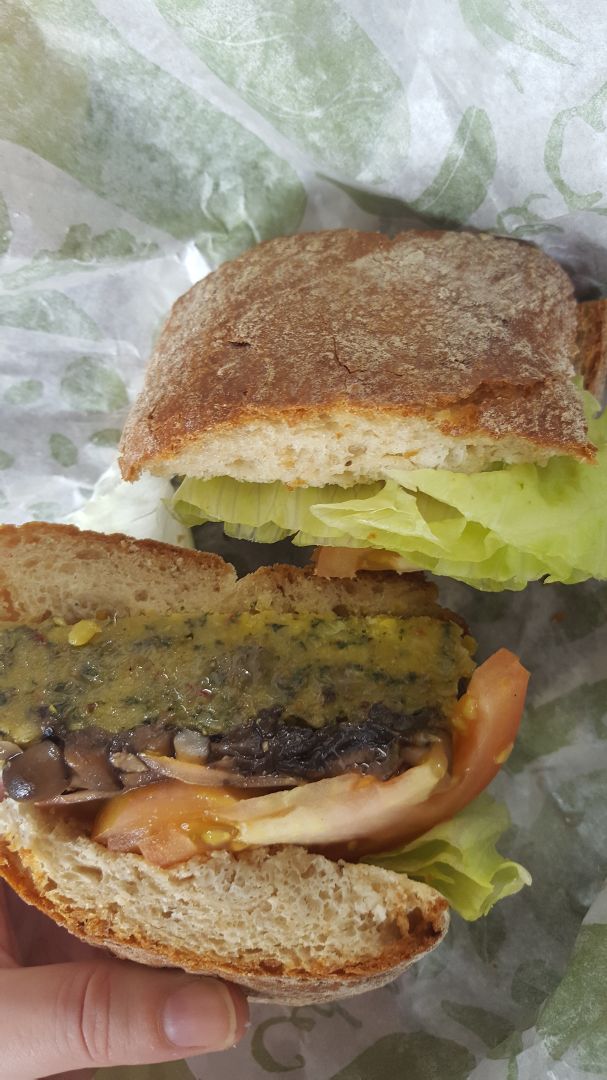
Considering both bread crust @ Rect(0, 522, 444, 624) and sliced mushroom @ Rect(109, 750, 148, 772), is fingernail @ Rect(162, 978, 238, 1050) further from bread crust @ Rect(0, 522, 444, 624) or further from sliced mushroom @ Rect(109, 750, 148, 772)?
bread crust @ Rect(0, 522, 444, 624)

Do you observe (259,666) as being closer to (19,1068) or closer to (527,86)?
(19,1068)

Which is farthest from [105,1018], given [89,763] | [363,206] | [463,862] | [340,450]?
[363,206]

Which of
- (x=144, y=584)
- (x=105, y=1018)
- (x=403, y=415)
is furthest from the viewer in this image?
(x=144, y=584)

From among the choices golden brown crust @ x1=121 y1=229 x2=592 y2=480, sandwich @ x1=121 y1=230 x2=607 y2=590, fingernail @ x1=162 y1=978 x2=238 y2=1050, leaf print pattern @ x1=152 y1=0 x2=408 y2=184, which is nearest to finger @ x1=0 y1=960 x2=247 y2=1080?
fingernail @ x1=162 y1=978 x2=238 y2=1050

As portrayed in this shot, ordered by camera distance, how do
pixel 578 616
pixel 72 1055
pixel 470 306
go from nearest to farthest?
pixel 72 1055 < pixel 470 306 < pixel 578 616

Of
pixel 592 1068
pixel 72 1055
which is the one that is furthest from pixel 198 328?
pixel 592 1068

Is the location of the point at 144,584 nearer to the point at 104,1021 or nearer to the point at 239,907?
the point at 239,907

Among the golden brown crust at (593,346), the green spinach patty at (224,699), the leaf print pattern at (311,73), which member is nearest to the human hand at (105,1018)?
the green spinach patty at (224,699)

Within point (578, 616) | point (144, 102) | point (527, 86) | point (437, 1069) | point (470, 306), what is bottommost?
point (437, 1069)
